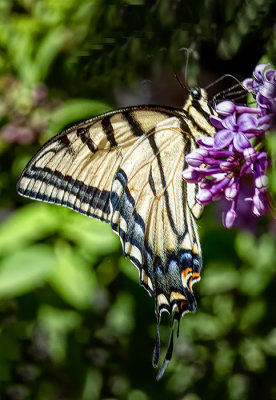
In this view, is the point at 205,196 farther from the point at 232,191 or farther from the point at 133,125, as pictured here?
the point at 133,125

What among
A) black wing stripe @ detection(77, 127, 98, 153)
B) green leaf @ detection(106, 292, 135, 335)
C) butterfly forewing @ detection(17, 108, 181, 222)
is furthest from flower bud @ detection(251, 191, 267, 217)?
green leaf @ detection(106, 292, 135, 335)

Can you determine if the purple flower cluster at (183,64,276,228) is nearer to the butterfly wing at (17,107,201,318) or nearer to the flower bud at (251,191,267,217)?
the flower bud at (251,191,267,217)

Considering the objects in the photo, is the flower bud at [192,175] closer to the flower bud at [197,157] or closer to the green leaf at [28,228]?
the flower bud at [197,157]

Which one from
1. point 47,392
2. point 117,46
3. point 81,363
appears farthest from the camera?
point 47,392

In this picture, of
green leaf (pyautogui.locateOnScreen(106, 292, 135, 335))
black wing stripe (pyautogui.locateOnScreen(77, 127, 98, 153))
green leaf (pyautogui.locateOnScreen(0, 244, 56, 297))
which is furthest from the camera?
green leaf (pyautogui.locateOnScreen(106, 292, 135, 335))

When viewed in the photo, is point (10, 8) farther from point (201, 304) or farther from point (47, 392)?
point (47, 392)

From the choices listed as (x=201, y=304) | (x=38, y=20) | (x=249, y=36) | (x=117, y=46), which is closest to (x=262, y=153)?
(x=249, y=36)
